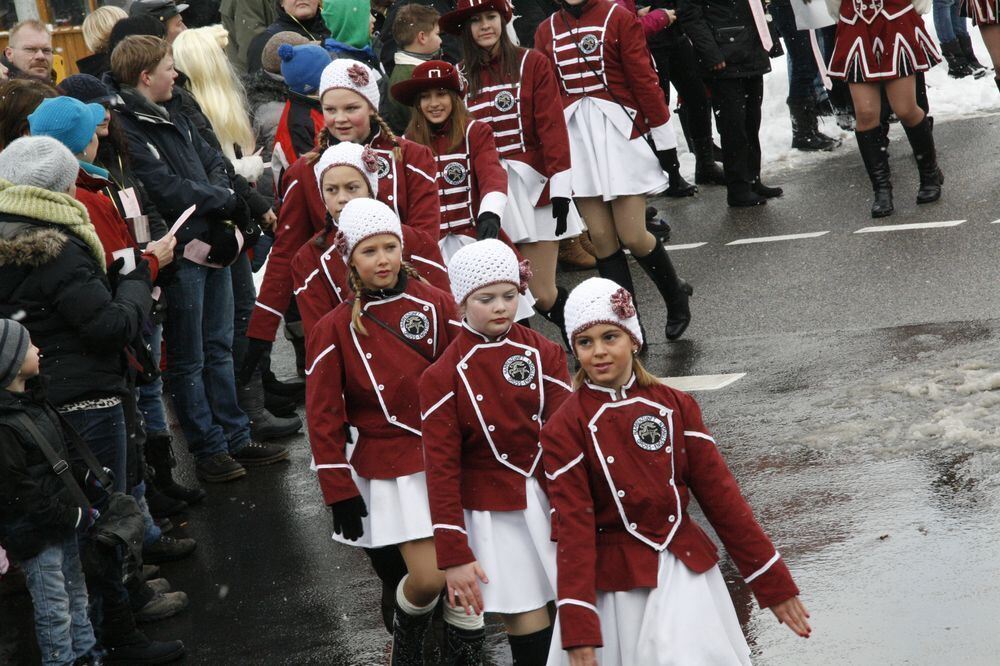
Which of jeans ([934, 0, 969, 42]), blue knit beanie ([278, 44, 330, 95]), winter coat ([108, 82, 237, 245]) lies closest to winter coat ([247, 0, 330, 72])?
blue knit beanie ([278, 44, 330, 95])

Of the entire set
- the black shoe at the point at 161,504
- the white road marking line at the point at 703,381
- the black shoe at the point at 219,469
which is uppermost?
the black shoe at the point at 161,504

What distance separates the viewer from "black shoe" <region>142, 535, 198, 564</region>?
684 cm

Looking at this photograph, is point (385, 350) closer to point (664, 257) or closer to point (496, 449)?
point (496, 449)

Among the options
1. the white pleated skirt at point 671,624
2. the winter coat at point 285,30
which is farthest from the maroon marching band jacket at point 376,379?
the winter coat at point 285,30

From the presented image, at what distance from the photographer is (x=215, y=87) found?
8.67 meters

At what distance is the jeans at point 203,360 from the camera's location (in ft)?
24.5

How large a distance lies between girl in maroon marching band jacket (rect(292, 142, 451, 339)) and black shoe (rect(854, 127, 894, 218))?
216 inches

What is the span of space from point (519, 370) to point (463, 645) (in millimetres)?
983

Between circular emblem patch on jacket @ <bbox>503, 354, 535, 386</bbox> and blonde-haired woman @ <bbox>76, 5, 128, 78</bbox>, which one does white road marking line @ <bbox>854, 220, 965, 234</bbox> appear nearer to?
blonde-haired woman @ <bbox>76, 5, 128, 78</bbox>

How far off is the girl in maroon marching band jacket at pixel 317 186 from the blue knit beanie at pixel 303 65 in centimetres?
182

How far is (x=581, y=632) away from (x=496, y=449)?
893mm

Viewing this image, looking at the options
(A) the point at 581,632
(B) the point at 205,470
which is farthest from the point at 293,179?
(A) the point at 581,632

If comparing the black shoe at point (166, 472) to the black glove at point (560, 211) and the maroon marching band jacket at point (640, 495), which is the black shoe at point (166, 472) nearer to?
the black glove at point (560, 211)

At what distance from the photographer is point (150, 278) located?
6.41m
